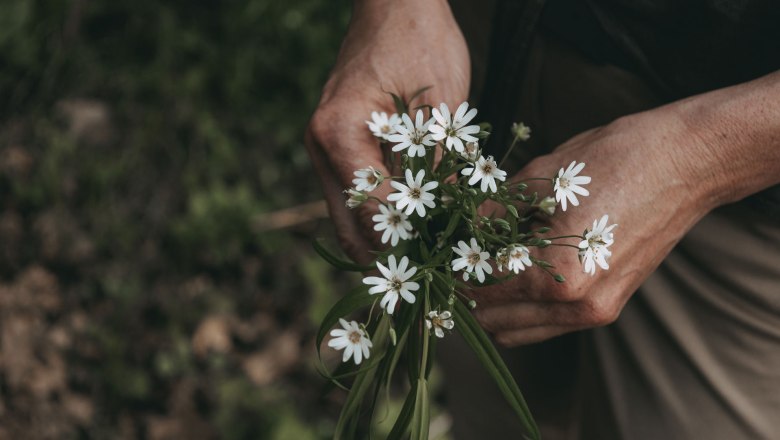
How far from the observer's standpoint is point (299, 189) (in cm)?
279

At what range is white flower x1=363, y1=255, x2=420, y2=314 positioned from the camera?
0.96 m

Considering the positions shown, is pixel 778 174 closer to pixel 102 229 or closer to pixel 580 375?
pixel 580 375

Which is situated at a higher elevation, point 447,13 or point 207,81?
point 447,13

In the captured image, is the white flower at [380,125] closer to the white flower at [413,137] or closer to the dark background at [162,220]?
the white flower at [413,137]

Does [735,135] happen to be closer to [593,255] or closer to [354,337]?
[593,255]

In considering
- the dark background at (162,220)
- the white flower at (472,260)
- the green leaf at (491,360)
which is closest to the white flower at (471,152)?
the white flower at (472,260)

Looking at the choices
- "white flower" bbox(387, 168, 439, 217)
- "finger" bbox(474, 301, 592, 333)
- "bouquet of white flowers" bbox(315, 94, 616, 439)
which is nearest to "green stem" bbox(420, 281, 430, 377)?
"bouquet of white flowers" bbox(315, 94, 616, 439)

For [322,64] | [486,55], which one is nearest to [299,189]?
[322,64]

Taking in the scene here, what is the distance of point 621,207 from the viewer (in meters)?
1.10

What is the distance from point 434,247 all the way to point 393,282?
0.10 m

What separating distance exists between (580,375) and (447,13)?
31.4 inches

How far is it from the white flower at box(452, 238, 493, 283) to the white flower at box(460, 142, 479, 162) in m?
0.11

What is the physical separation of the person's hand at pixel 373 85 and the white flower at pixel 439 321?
0.81 ft

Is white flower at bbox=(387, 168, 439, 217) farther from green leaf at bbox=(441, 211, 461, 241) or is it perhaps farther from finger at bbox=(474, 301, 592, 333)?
finger at bbox=(474, 301, 592, 333)
